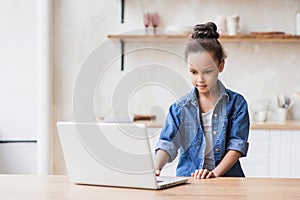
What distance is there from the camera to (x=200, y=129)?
7.49 ft

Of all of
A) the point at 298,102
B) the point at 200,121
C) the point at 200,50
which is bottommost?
the point at 298,102

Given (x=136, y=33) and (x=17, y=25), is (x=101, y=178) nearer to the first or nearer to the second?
(x=136, y=33)

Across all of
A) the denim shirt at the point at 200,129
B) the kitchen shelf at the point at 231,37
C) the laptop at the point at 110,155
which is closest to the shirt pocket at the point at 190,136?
the denim shirt at the point at 200,129

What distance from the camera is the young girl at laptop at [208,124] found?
7.33 ft

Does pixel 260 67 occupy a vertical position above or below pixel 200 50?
below

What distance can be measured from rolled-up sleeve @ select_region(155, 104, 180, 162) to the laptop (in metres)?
0.33

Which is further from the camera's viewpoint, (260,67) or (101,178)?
(260,67)

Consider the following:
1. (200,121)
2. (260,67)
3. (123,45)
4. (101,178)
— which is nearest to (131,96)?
(123,45)

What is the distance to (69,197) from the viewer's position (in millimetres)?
1670

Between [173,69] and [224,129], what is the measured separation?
2.18 metres

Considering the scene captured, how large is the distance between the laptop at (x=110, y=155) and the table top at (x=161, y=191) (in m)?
0.03

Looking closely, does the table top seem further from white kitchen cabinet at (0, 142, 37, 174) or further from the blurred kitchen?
white kitchen cabinet at (0, 142, 37, 174)

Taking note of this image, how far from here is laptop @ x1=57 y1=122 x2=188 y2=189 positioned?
173 cm

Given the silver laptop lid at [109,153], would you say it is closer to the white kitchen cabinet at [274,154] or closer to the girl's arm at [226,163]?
the girl's arm at [226,163]
